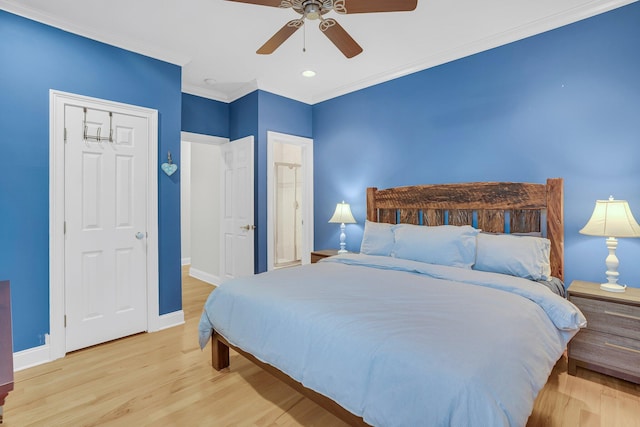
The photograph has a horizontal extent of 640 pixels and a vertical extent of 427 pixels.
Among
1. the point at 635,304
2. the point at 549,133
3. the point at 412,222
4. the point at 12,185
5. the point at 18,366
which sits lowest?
the point at 18,366

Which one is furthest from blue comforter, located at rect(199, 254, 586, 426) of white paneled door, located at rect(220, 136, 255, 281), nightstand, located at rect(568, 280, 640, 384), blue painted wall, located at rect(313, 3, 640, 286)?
white paneled door, located at rect(220, 136, 255, 281)

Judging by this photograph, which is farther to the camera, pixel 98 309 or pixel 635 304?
pixel 98 309

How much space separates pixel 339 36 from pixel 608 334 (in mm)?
2764

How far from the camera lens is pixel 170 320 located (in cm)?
323

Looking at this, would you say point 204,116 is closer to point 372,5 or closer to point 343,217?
point 343,217

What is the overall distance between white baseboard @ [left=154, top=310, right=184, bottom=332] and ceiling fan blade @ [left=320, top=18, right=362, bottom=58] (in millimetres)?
2992

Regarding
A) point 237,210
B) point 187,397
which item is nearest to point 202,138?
point 237,210

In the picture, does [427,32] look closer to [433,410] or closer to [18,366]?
[433,410]

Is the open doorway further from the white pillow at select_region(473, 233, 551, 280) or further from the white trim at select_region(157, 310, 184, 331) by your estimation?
the white pillow at select_region(473, 233, 551, 280)

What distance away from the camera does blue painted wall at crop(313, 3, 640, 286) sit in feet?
7.77

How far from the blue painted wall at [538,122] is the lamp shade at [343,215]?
0.46 meters

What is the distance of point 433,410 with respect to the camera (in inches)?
44.9

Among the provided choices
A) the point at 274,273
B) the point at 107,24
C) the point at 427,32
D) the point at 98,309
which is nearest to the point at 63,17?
the point at 107,24

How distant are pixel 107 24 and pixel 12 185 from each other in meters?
1.52
